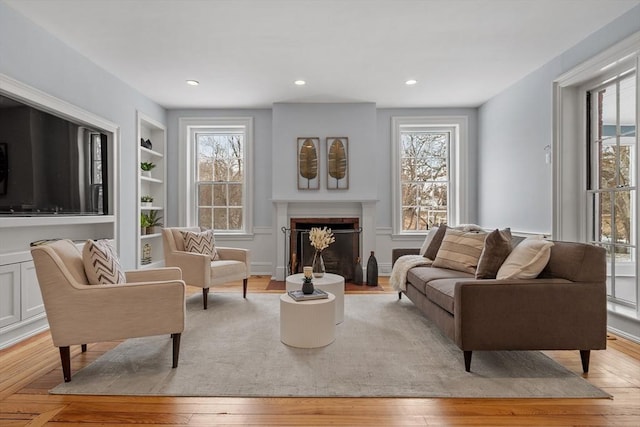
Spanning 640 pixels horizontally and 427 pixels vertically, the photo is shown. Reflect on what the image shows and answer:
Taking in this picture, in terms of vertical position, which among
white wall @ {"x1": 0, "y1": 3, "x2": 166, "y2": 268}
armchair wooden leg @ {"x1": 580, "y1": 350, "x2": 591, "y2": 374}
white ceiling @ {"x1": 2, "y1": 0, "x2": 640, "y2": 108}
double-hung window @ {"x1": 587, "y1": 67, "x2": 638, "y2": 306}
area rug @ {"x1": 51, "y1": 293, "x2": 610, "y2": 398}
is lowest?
area rug @ {"x1": 51, "y1": 293, "x2": 610, "y2": 398}

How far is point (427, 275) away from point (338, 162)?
2.62 meters

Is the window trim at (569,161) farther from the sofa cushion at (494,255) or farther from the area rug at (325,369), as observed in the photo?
the area rug at (325,369)

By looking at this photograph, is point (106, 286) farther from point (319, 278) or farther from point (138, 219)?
point (138, 219)

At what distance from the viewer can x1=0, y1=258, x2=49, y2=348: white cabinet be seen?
2744 millimetres

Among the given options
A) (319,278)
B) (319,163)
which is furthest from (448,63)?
(319,278)

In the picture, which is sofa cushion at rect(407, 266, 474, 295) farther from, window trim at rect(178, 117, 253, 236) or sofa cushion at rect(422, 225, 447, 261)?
window trim at rect(178, 117, 253, 236)

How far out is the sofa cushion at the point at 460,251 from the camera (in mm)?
3309

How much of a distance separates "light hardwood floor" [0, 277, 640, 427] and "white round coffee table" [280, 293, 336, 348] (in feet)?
2.29

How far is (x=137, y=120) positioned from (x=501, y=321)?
15.2 feet

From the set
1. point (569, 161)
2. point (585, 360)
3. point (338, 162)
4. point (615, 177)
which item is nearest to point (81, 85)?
point (338, 162)

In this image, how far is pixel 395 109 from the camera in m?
5.67

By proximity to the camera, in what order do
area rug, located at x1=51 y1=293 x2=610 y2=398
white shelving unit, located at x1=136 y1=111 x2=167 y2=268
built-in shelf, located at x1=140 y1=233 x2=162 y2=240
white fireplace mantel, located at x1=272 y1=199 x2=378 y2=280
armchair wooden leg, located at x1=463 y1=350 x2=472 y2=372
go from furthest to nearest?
white fireplace mantel, located at x1=272 y1=199 x2=378 y2=280 → white shelving unit, located at x1=136 y1=111 x2=167 y2=268 → built-in shelf, located at x1=140 y1=233 x2=162 y2=240 → armchair wooden leg, located at x1=463 y1=350 x2=472 y2=372 → area rug, located at x1=51 y1=293 x2=610 y2=398

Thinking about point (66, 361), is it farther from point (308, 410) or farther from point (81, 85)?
point (81, 85)

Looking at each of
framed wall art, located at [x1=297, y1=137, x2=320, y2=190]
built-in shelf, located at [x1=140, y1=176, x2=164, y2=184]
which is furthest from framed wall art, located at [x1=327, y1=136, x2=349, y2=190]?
built-in shelf, located at [x1=140, y1=176, x2=164, y2=184]
